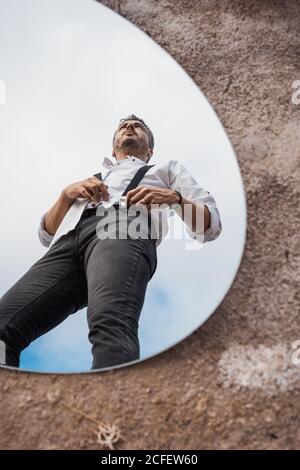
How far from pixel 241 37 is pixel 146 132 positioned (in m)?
0.38

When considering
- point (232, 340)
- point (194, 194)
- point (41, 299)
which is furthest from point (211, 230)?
point (41, 299)

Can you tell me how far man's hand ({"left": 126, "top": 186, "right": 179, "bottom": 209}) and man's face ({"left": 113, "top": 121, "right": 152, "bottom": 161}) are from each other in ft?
0.24

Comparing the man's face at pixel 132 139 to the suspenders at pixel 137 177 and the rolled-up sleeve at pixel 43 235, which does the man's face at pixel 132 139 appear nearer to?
the suspenders at pixel 137 177

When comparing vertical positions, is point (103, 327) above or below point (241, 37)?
below

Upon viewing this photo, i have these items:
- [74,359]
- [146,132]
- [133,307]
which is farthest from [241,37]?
[74,359]

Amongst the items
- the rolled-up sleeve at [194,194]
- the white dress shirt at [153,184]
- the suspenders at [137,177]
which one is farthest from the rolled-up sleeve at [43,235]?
the rolled-up sleeve at [194,194]

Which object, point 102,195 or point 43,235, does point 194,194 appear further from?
point 43,235

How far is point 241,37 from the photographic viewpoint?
3.68 feet

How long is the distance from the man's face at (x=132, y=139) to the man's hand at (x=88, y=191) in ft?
0.24

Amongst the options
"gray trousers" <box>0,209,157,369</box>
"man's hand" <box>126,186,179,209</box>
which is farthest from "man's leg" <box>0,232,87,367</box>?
"man's hand" <box>126,186,179,209</box>

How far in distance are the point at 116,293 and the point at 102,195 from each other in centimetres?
18

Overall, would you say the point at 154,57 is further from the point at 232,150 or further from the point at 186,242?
the point at 186,242

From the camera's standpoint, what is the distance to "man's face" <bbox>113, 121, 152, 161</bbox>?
3.00ft
